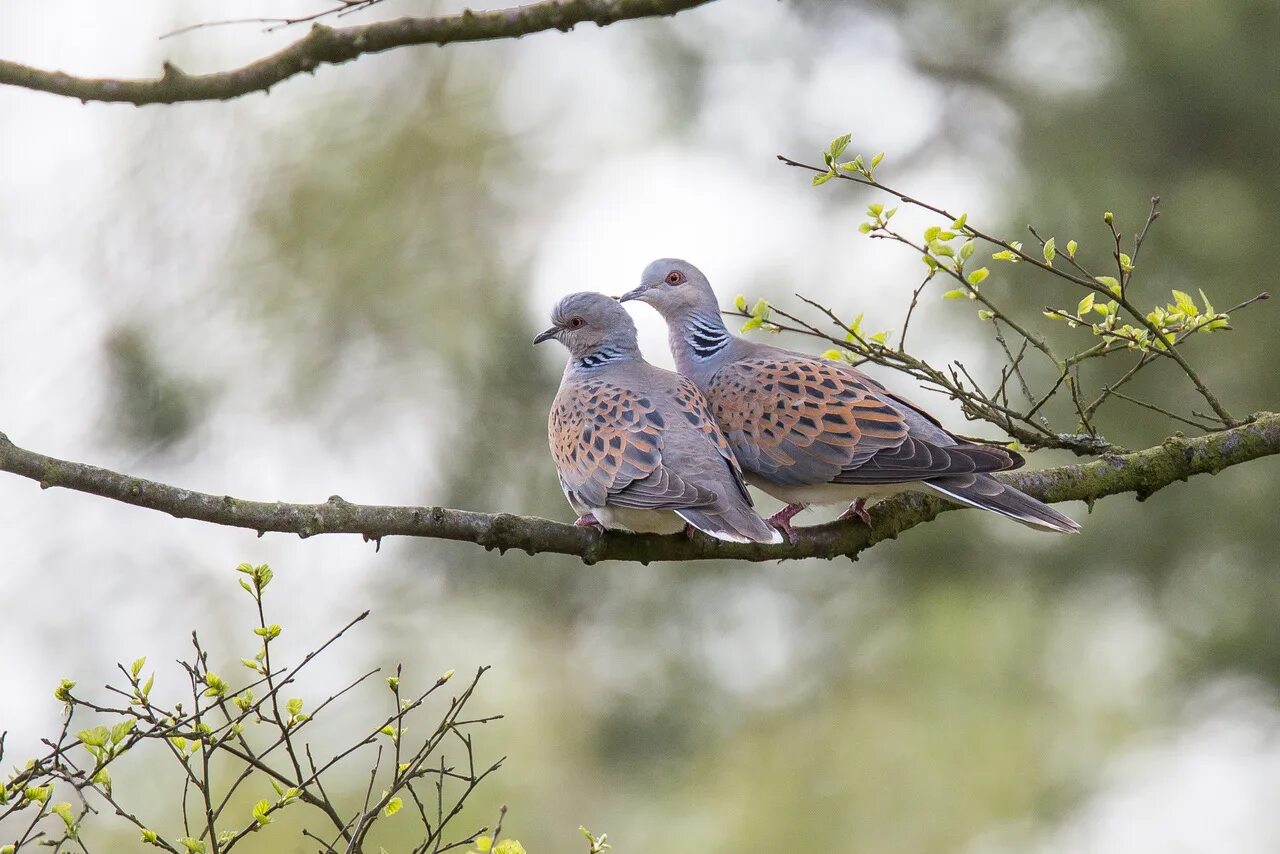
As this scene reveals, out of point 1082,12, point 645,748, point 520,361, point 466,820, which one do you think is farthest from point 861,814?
point 1082,12

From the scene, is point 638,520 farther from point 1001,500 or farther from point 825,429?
point 1001,500

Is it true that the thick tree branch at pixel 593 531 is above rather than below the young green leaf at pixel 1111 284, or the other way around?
below

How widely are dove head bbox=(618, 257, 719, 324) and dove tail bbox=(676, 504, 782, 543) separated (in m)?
1.33

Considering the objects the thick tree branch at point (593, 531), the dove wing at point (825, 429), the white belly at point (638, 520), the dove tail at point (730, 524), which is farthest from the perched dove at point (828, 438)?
the white belly at point (638, 520)

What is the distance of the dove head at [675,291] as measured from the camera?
15.4 ft

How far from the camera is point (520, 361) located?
7.45 m

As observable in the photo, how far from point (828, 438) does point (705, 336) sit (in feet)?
2.72

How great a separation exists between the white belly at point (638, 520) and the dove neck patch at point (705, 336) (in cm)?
95

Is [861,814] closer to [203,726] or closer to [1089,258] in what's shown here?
[1089,258]

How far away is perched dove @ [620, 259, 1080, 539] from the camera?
3.59 meters

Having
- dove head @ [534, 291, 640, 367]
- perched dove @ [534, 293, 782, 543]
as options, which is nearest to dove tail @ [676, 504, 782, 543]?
perched dove @ [534, 293, 782, 543]

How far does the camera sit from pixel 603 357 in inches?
172

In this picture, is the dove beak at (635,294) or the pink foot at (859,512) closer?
the pink foot at (859,512)

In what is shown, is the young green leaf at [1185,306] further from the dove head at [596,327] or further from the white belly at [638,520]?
the dove head at [596,327]
